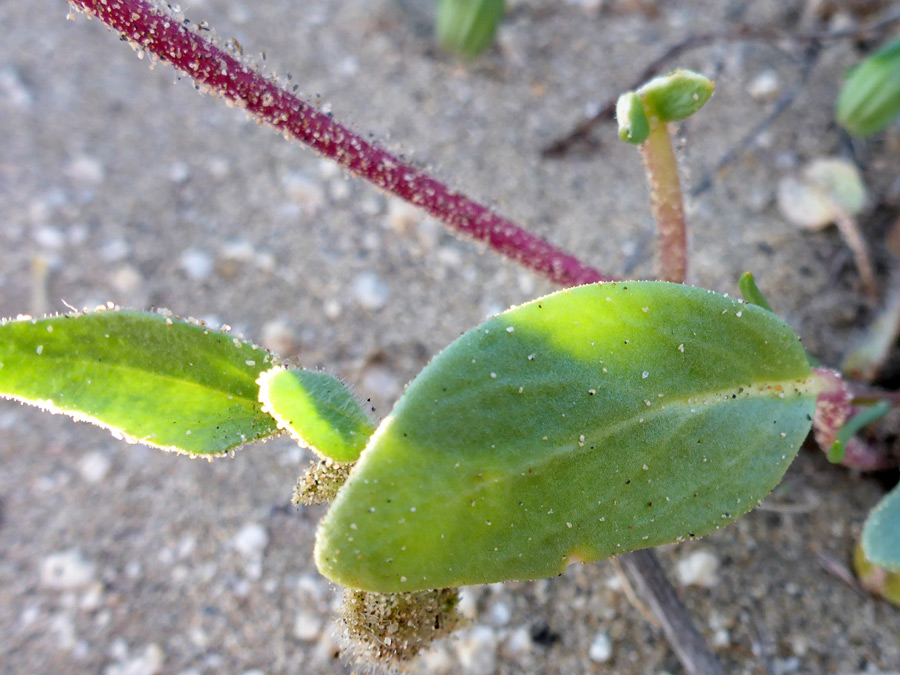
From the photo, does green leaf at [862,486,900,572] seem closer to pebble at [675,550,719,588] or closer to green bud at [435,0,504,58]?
pebble at [675,550,719,588]

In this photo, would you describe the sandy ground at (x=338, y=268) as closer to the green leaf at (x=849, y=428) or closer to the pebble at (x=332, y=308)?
the pebble at (x=332, y=308)

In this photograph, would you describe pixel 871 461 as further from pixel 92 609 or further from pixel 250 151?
pixel 250 151

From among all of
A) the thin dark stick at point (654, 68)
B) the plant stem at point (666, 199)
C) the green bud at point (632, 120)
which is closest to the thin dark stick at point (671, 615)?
the plant stem at point (666, 199)

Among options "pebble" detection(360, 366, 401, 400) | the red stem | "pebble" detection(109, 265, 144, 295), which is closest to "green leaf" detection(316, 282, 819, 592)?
the red stem

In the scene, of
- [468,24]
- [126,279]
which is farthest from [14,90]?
[468,24]

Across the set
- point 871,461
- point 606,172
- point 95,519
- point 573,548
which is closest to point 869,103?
point 606,172

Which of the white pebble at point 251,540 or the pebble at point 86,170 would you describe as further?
the pebble at point 86,170
